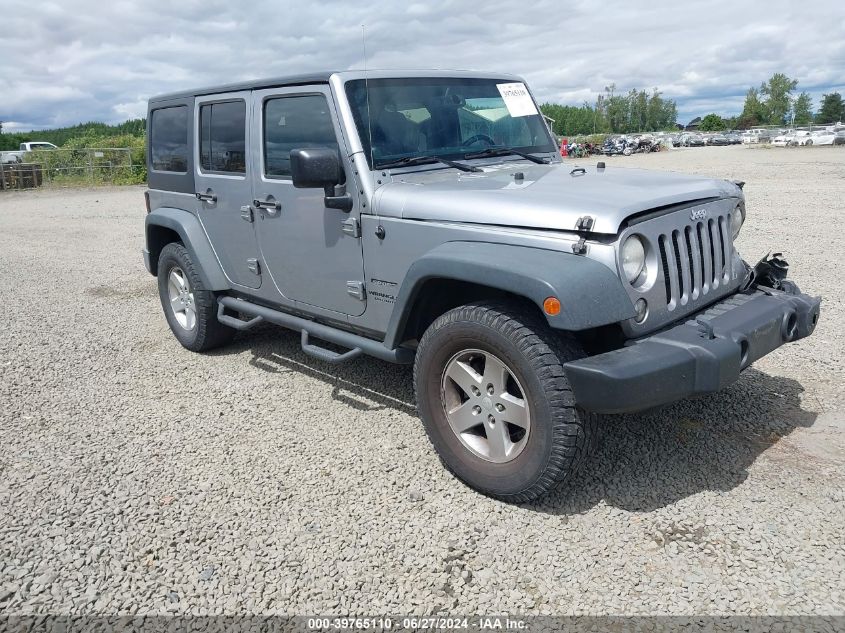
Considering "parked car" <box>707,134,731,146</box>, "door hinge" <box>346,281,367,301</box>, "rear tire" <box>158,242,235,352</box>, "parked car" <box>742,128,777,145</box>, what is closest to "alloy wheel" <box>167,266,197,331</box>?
"rear tire" <box>158,242,235,352</box>

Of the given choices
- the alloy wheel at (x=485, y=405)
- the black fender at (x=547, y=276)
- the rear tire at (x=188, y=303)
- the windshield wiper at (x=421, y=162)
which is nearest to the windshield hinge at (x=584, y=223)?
the black fender at (x=547, y=276)

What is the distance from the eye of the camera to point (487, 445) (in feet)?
11.0

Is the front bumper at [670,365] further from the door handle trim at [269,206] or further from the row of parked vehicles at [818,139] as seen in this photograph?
the row of parked vehicles at [818,139]

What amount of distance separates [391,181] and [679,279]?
1564 mm

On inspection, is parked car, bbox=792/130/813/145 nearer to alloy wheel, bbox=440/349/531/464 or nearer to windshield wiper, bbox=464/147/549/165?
windshield wiper, bbox=464/147/549/165

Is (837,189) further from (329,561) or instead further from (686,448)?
(329,561)

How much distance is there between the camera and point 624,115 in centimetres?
11000

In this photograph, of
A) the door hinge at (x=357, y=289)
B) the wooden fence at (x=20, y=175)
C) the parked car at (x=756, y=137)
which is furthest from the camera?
the parked car at (x=756, y=137)

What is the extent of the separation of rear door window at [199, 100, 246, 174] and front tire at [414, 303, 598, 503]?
7.15 ft

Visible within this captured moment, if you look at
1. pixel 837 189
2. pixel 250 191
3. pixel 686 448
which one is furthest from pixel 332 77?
pixel 837 189

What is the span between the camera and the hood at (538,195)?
303 cm

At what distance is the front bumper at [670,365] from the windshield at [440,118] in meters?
1.72

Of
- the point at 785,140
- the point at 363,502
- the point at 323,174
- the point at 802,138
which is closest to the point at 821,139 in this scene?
the point at 802,138

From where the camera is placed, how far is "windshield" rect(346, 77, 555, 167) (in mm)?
3869
